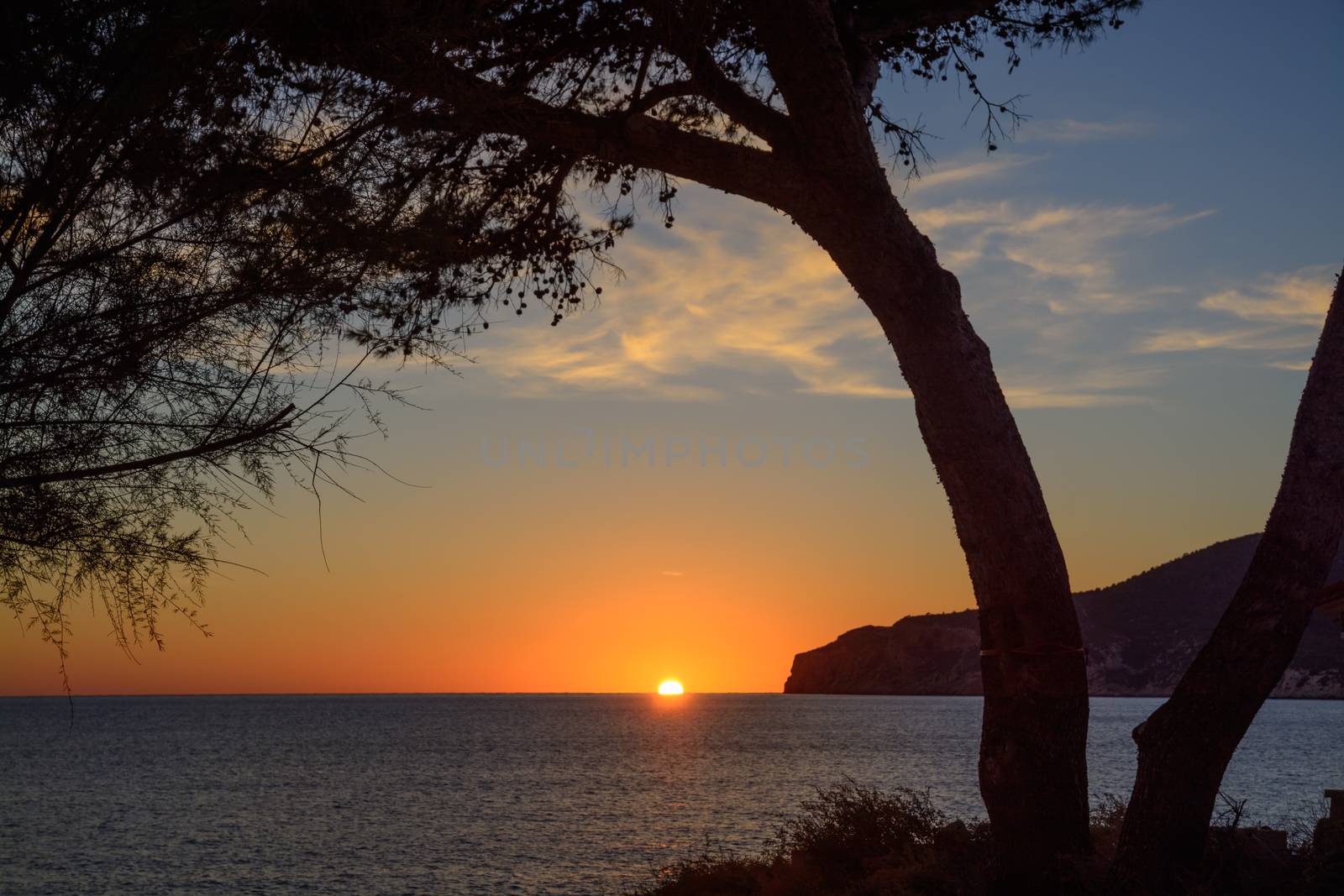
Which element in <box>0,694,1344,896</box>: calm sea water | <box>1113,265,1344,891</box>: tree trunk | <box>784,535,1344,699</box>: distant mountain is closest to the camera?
<box>1113,265,1344,891</box>: tree trunk

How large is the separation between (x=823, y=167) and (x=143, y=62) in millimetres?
4146

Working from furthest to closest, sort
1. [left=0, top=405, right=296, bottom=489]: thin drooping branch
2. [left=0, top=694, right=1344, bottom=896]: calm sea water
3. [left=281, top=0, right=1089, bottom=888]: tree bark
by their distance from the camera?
[left=0, top=694, right=1344, bottom=896]: calm sea water < [left=281, top=0, right=1089, bottom=888]: tree bark < [left=0, top=405, right=296, bottom=489]: thin drooping branch

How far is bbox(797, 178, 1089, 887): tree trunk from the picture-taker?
6.85 m

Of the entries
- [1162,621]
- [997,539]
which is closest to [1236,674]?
[997,539]

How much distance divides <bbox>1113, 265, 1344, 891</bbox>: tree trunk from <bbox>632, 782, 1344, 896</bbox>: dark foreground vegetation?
0.79 feet

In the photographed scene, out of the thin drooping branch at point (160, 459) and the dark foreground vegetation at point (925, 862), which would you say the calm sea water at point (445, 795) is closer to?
the dark foreground vegetation at point (925, 862)

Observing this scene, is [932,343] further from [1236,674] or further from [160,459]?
[160,459]

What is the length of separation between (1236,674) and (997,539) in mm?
1592

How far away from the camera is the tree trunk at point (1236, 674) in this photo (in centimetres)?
669

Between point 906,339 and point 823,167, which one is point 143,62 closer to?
point 823,167

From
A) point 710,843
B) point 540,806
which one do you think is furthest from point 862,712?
point 710,843

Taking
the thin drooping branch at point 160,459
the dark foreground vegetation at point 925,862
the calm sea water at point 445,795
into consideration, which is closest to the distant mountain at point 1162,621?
the calm sea water at point 445,795

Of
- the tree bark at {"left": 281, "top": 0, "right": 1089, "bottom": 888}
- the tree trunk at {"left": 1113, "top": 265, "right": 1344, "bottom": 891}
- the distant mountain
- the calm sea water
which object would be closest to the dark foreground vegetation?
the tree trunk at {"left": 1113, "top": 265, "right": 1344, "bottom": 891}

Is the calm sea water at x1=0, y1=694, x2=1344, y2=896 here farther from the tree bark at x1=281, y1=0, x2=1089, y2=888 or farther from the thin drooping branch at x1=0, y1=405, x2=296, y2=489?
the thin drooping branch at x1=0, y1=405, x2=296, y2=489
